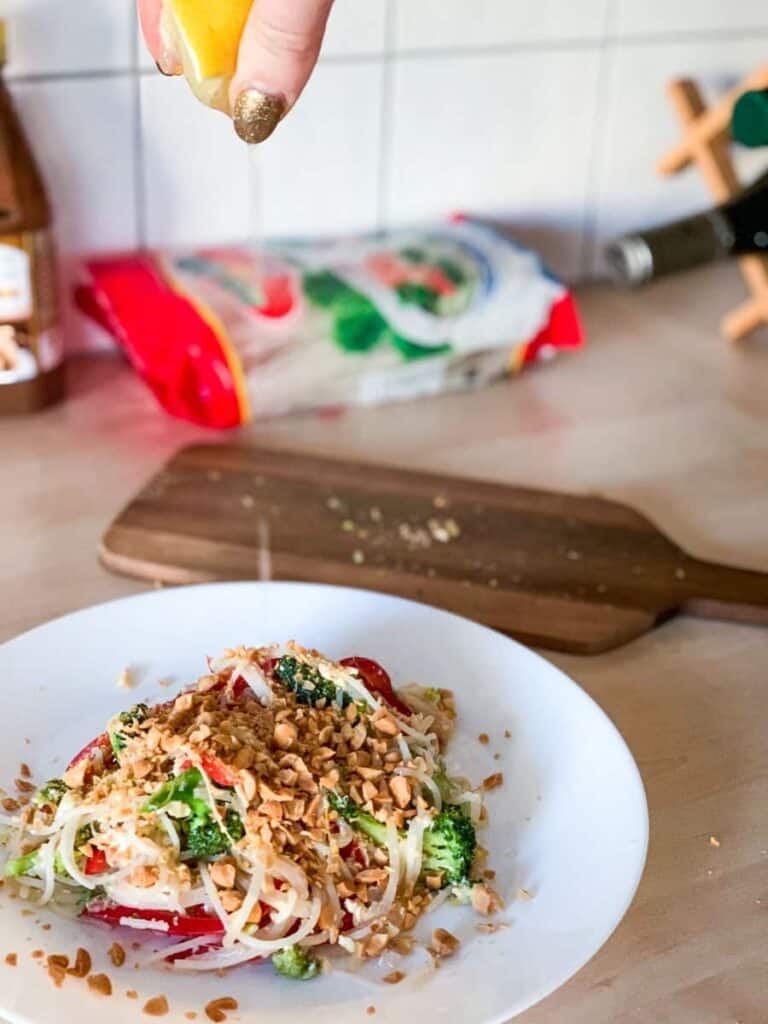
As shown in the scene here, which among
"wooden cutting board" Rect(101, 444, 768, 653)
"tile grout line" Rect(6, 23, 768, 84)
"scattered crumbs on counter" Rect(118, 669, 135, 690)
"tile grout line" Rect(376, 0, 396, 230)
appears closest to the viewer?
"scattered crumbs on counter" Rect(118, 669, 135, 690)

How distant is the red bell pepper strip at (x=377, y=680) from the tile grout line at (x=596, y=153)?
0.93m

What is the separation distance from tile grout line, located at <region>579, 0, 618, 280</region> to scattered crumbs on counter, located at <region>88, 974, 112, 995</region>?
46.6 inches

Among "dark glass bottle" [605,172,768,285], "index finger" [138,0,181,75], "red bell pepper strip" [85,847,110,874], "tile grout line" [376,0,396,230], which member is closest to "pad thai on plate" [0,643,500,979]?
"red bell pepper strip" [85,847,110,874]

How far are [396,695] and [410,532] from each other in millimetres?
269

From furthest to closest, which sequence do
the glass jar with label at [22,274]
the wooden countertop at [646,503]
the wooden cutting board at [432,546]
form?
1. the glass jar with label at [22,274]
2. the wooden cutting board at [432,546]
3. the wooden countertop at [646,503]

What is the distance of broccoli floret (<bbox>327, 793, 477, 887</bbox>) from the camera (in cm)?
71

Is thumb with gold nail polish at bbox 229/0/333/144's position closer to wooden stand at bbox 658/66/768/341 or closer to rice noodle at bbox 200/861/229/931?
rice noodle at bbox 200/861/229/931

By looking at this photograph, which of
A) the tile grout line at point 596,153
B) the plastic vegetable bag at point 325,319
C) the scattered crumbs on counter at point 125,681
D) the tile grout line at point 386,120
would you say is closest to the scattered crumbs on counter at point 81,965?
the scattered crumbs on counter at point 125,681

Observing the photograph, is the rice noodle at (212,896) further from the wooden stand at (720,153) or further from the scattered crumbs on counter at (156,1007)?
the wooden stand at (720,153)

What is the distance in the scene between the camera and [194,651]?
0.89m

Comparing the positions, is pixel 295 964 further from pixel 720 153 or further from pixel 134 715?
pixel 720 153

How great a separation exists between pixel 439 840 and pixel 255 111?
0.41 metres

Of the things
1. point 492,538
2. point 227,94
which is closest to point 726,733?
point 492,538

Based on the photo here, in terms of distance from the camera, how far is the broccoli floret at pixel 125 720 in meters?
0.75
